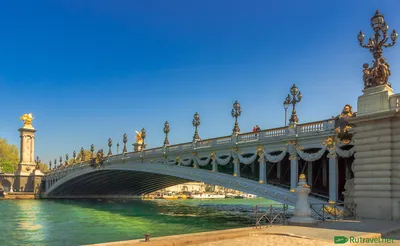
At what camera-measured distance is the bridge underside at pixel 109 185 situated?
66125 millimetres

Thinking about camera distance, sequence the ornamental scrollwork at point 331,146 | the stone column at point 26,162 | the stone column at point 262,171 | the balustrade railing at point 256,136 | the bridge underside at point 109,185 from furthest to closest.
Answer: the stone column at point 26,162, the bridge underside at point 109,185, the stone column at point 262,171, the balustrade railing at point 256,136, the ornamental scrollwork at point 331,146

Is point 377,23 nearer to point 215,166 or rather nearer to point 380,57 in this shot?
point 380,57

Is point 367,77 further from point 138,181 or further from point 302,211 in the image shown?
point 138,181

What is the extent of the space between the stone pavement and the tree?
105m

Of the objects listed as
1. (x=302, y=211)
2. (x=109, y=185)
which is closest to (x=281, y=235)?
(x=302, y=211)

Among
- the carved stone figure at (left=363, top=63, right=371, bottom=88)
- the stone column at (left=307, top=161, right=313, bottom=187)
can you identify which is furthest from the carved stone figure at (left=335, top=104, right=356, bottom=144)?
the stone column at (left=307, top=161, right=313, bottom=187)

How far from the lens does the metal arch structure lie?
3019cm

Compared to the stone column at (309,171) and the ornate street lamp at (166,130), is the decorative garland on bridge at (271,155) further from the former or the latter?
the ornate street lamp at (166,130)

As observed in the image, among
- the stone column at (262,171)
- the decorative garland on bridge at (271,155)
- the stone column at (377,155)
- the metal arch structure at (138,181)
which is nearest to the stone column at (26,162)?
the metal arch structure at (138,181)

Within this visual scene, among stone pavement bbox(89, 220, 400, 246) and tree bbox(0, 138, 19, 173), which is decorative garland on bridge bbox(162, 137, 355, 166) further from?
tree bbox(0, 138, 19, 173)

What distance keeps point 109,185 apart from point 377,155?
6430 centimetres

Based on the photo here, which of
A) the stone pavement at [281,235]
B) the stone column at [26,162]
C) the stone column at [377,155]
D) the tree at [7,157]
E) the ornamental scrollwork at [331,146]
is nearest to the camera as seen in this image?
the stone pavement at [281,235]

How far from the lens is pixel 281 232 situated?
551 inches

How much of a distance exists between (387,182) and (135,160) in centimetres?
3690
